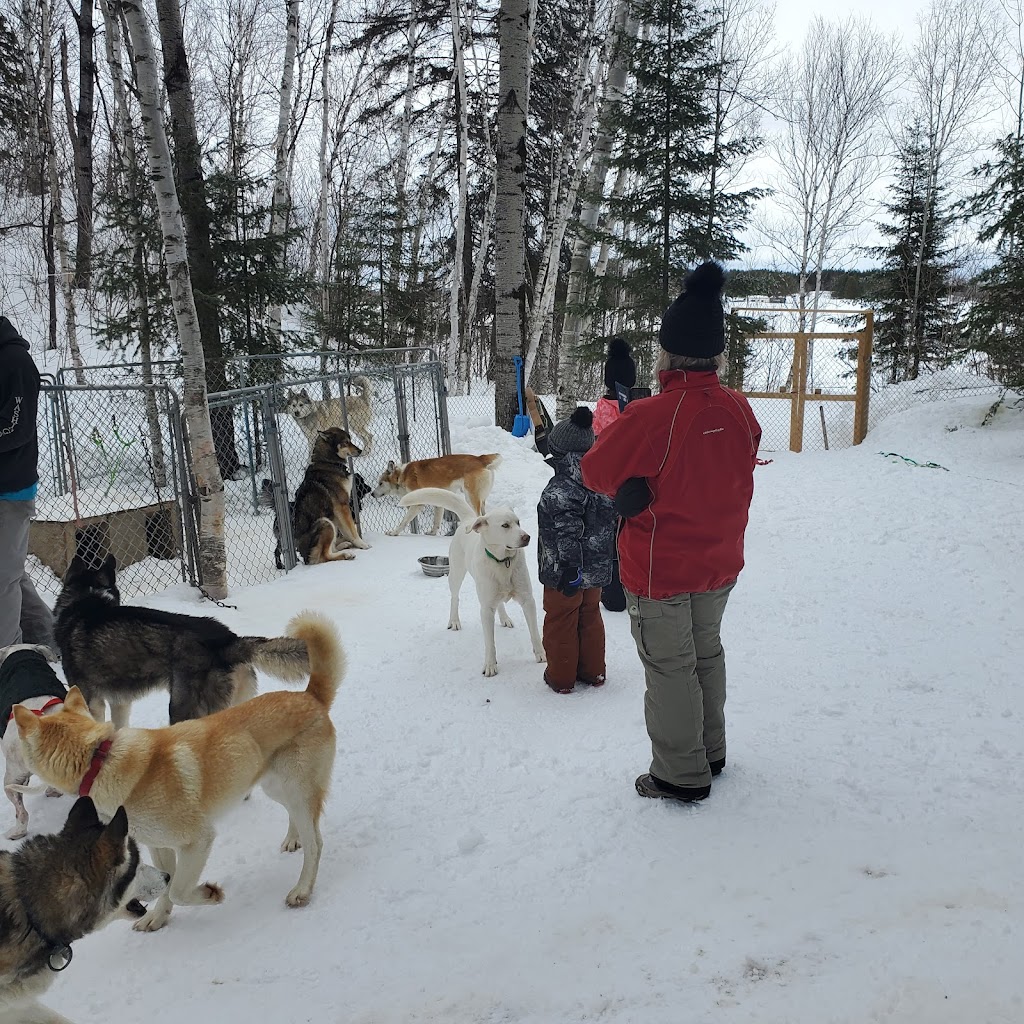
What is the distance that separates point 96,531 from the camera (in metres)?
7.21

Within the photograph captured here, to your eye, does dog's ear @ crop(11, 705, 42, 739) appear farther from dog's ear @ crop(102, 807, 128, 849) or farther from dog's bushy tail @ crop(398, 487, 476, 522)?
dog's bushy tail @ crop(398, 487, 476, 522)

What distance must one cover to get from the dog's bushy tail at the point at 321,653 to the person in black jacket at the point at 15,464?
221 centimetres

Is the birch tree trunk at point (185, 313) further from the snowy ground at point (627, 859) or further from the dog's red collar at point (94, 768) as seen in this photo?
the dog's red collar at point (94, 768)

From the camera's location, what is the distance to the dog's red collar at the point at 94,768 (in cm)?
251

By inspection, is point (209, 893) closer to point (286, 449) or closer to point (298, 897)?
point (298, 897)

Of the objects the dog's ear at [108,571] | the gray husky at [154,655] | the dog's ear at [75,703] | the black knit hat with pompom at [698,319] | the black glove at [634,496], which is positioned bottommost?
the gray husky at [154,655]

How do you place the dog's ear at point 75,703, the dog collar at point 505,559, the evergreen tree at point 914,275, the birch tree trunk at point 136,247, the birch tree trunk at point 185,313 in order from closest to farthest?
the dog's ear at point 75,703 < the dog collar at point 505,559 < the birch tree trunk at point 185,313 < the birch tree trunk at point 136,247 < the evergreen tree at point 914,275

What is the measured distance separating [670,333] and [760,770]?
197 centimetres

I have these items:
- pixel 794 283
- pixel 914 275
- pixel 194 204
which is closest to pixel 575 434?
pixel 194 204

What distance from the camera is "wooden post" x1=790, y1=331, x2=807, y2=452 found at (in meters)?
13.1

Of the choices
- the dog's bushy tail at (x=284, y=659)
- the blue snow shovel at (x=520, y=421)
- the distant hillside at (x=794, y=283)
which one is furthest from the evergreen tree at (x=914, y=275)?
the dog's bushy tail at (x=284, y=659)

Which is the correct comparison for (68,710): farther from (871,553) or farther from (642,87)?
(642,87)

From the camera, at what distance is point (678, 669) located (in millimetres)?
3021

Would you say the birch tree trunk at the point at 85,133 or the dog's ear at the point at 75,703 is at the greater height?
the birch tree trunk at the point at 85,133
